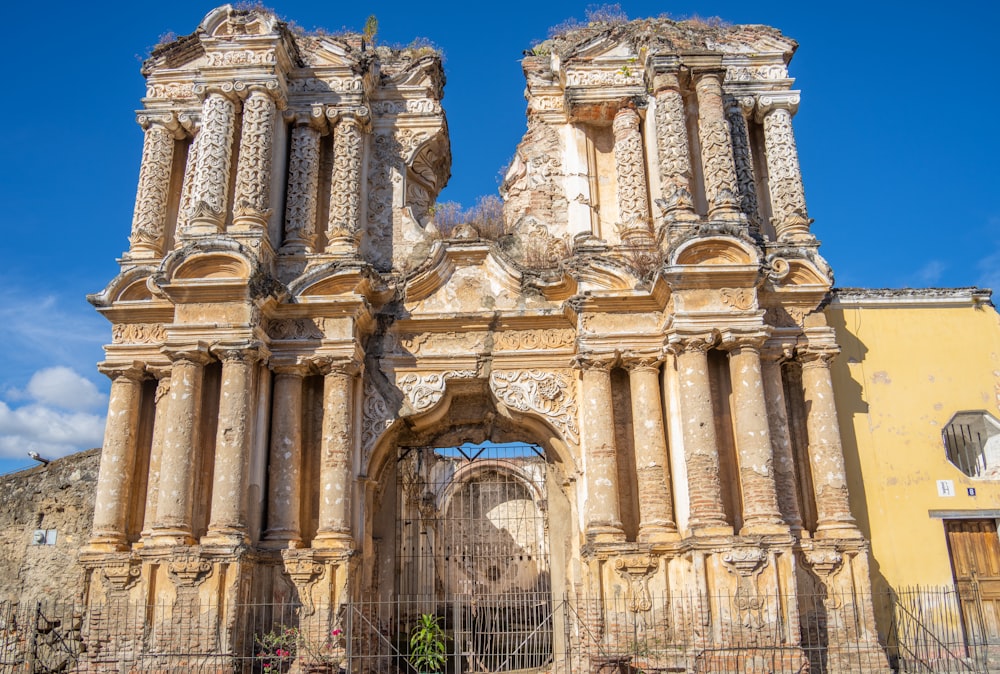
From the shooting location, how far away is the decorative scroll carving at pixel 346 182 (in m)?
12.6

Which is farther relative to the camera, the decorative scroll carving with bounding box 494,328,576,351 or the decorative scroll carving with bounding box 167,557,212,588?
the decorative scroll carving with bounding box 494,328,576,351

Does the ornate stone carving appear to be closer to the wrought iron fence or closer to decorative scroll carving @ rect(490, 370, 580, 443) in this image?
the wrought iron fence

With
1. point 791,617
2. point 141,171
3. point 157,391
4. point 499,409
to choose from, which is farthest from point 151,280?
point 791,617

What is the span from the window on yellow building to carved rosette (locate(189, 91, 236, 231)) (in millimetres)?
10047

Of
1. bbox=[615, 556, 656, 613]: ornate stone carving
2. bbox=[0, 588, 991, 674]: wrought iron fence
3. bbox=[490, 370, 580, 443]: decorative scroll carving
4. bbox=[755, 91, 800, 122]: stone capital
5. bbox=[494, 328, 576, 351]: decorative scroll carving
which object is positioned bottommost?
bbox=[0, 588, 991, 674]: wrought iron fence

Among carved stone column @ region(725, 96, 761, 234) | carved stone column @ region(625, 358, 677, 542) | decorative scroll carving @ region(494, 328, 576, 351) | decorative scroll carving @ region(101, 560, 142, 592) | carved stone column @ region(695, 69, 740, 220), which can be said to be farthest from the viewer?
carved stone column @ region(725, 96, 761, 234)

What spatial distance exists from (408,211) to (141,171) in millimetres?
3852

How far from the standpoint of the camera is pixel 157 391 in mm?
11820

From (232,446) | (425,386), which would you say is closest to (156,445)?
(232,446)

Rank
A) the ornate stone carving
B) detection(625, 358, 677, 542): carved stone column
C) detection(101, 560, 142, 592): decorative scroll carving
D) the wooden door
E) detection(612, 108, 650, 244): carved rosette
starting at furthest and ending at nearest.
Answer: detection(612, 108, 650, 244): carved rosette, the wooden door, detection(625, 358, 677, 542): carved stone column, detection(101, 560, 142, 592): decorative scroll carving, the ornate stone carving

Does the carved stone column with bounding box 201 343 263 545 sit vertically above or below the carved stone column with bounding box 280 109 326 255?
below

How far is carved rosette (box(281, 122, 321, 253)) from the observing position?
12609mm

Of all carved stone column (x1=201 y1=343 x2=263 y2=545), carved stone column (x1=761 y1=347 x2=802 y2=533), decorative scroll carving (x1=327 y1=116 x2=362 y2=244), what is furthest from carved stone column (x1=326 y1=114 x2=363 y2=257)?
carved stone column (x1=761 y1=347 x2=802 y2=533)

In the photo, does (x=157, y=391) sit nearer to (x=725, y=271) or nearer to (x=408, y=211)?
(x=408, y=211)
